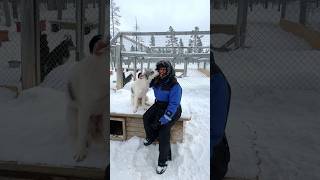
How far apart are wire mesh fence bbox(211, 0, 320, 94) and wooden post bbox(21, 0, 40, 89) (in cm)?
104

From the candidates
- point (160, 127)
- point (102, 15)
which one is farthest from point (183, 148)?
point (102, 15)

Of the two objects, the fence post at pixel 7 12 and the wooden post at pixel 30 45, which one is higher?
the fence post at pixel 7 12

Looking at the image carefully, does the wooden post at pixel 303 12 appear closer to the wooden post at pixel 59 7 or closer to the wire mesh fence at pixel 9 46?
the wooden post at pixel 59 7

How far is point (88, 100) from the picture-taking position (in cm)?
215

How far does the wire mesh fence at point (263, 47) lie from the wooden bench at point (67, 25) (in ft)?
2.25

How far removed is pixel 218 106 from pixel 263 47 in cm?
48

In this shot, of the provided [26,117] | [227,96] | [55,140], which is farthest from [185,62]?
[26,117]

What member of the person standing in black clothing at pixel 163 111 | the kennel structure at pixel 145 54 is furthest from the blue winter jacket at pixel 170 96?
the kennel structure at pixel 145 54

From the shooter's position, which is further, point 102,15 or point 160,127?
point 102,15

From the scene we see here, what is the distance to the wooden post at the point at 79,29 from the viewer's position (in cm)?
221

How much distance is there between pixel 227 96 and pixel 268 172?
49 centimetres

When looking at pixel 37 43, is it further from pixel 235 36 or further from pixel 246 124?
pixel 246 124

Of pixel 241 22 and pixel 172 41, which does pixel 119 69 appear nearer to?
pixel 172 41

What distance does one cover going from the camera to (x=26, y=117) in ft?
7.95
